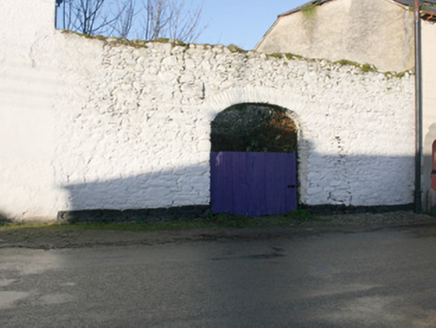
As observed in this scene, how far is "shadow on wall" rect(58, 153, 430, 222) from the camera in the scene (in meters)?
7.62

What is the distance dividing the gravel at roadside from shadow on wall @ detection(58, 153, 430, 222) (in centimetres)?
69

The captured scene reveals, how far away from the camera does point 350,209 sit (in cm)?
977

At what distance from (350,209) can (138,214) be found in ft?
17.1

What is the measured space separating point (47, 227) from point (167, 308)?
4374mm

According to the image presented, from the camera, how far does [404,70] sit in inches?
433

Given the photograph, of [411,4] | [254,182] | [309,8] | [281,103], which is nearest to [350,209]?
[254,182]

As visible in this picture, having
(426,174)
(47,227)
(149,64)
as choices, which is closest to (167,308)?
(47,227)

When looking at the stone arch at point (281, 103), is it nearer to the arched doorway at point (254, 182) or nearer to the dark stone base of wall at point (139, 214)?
the arched doorway at point (254, 182)

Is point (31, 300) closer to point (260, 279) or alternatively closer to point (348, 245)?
point (260, 279)

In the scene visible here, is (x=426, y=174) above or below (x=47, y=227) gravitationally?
above

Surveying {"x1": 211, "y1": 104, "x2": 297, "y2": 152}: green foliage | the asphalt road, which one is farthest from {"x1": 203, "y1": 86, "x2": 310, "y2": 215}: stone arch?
the asphalt road

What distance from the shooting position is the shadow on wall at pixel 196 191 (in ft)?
25.0

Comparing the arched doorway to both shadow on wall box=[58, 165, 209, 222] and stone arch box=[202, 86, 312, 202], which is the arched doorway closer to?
stone arch box=[202, 86, 312, 202]

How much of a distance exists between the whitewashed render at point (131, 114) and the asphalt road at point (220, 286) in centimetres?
204
